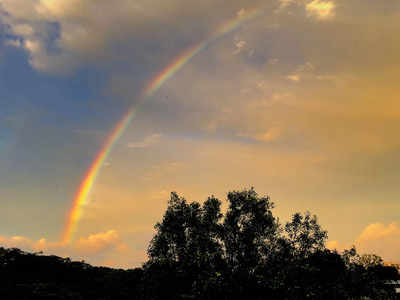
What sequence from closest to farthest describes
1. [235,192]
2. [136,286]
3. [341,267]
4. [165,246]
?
[136,286]
[165,246]
[235,192]
[341,267]

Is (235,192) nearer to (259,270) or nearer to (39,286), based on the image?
(259,270)

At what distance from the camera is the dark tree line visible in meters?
40.7

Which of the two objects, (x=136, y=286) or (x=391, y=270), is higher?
(x=391, y=270)

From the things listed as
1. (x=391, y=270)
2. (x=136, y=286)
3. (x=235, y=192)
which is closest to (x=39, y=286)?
(x=136, y=286)

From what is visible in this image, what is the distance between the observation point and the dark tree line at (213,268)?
4069 cm

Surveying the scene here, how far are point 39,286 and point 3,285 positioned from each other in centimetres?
316

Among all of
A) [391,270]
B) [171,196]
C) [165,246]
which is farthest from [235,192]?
[391,270]

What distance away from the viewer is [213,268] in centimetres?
5384

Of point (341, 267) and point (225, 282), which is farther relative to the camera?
point (341, 267)

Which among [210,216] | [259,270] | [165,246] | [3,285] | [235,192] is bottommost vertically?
[3,285]

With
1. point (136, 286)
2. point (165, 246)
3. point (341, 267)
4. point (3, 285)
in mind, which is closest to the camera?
point (3, 285)

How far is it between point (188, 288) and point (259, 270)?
10.6 meters

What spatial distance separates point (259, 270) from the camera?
5059 centimetres

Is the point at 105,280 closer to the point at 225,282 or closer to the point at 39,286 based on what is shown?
the point at 39,286
